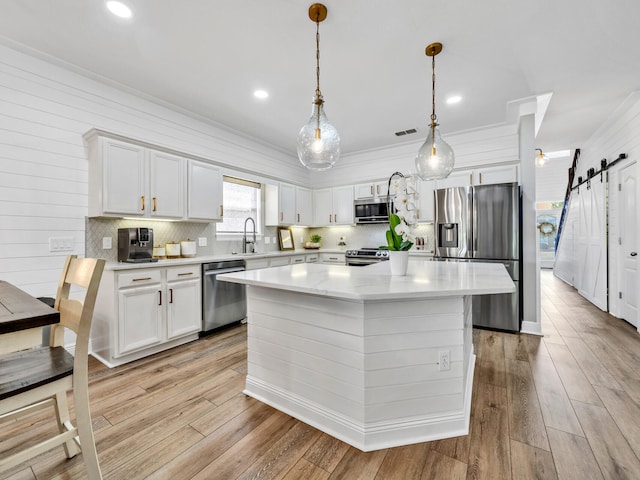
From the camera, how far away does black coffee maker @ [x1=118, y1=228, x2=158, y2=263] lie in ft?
9.82

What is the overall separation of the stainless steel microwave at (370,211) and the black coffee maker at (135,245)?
3.42 m

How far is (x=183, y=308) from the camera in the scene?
324 cm

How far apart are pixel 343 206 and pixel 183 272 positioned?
3225 millimetres

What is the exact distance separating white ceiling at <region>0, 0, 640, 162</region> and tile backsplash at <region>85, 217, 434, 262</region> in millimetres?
1532

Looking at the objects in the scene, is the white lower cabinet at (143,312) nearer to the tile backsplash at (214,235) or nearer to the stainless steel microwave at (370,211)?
the tile backsplash at (214,235)

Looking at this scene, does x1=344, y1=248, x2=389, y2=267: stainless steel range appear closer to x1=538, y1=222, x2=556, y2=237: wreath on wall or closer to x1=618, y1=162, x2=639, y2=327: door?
x1=618, y1=162, x2=639, y2=327: door

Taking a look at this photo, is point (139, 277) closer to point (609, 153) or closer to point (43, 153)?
point (43, 153)

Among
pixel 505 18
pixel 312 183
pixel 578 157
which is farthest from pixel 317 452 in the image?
pixel 578 157

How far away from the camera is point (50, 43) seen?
2523mm

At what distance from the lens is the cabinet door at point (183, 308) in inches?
123

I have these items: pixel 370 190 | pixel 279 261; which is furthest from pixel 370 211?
pixel 279 261

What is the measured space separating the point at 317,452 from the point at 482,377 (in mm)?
1651

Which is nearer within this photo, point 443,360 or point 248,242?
point 443,360

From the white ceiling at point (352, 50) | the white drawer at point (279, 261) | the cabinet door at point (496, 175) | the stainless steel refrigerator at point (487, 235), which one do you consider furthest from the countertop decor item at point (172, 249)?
the cabinet door at point (496, 175)
